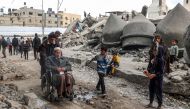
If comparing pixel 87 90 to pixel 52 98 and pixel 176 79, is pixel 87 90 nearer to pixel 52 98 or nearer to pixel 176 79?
pixel 52 98

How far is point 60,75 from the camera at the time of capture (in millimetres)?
7688

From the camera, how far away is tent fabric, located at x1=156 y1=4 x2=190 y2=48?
50.9ft

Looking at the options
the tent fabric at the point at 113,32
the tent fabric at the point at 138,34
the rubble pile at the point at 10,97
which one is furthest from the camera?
the tent fabric at the point at 113,32

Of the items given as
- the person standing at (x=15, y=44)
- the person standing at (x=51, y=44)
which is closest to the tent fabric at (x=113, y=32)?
the person standing at (x=15, y=44)

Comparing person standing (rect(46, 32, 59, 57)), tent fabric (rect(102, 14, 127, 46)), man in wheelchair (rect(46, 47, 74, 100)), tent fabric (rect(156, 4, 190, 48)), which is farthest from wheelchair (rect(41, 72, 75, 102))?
tent fabric (rect(102, 14, 127, 46))

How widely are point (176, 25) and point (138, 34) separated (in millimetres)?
2479

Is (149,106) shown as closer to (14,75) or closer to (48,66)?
(48,66)

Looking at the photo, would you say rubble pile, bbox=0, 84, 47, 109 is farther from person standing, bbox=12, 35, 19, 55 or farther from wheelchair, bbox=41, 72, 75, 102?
person standing, bbox=12, 35, 19, 55

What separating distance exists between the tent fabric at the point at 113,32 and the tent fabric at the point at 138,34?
89 cm

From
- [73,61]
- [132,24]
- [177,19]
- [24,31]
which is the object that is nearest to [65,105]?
[73,61]

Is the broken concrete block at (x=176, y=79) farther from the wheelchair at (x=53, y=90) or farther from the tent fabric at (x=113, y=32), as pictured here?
the tent fabric at (x=113, y=32)

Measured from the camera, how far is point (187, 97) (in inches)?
371

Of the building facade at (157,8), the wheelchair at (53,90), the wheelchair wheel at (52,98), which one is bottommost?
the wheelchair wheel at (52,98)

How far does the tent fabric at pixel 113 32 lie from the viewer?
1948 cm
